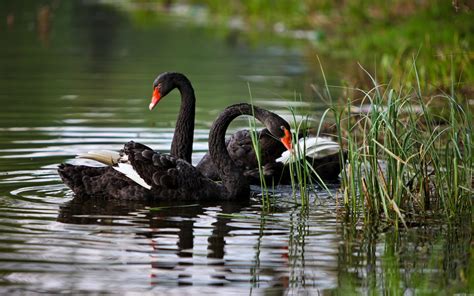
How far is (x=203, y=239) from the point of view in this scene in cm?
620

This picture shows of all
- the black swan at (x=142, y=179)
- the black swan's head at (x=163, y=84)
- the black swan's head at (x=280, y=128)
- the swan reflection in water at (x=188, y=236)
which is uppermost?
Result: the black swan's head at (x=163, y=84)

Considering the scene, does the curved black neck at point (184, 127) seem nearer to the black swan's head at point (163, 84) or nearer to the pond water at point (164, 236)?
the black swan's head at point (163, 84)

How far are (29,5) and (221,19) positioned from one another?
6264 mm

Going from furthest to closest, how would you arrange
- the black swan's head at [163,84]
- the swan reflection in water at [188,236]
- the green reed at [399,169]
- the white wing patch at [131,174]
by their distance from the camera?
the black swan's head at [163,84], the white wing patch at [131,174], the green reed at [399,169], the swan reflection in water at [188,236]

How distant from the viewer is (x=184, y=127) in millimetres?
8609

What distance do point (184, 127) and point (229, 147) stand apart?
1.63 ft

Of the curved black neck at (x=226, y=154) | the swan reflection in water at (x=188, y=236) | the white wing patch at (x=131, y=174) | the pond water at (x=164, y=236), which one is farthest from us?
the curved black neck at (x=226, y=154)

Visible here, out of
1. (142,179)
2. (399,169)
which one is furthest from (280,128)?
(399,169)

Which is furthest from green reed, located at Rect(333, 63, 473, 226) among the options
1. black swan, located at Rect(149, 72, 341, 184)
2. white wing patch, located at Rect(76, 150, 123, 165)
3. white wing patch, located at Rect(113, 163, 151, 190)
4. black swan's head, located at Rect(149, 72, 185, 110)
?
black swan's head, located at Rect(149, 72, 185, 110)

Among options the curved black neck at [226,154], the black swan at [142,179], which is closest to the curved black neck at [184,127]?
the curved black neck at [226,154]

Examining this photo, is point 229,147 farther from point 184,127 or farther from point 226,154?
point 226,154

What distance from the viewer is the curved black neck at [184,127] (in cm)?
857

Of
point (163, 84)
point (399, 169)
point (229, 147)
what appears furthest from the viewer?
point (229, 147)

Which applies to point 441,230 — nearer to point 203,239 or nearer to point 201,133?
point 203,239
